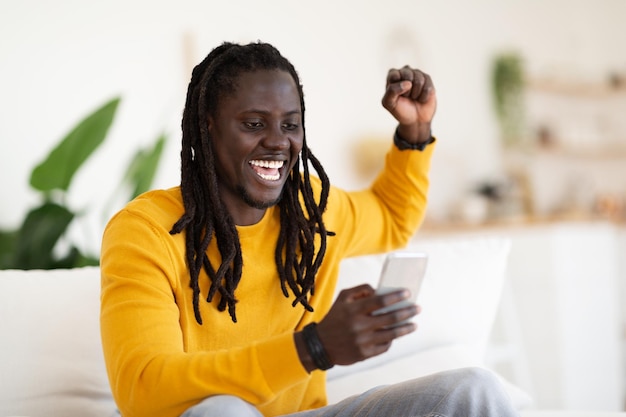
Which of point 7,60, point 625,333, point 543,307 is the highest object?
point 7,60

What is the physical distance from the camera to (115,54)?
298cm

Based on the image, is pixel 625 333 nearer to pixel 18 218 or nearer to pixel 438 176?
pixel 438 176

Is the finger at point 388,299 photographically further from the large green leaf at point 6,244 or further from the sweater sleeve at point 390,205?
the large green leaf at point 6,244

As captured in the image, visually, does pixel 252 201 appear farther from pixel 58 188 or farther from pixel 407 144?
pixel 58 188

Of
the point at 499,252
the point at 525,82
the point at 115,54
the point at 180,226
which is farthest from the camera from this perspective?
the point at 525,82

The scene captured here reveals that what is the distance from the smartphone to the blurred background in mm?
1531

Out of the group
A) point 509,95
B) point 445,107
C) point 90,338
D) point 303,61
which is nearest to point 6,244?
point 90,338

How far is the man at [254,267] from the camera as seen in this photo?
118 centimetres

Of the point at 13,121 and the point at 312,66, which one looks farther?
the point at 312,66

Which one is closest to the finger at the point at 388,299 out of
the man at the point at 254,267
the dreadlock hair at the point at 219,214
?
the man at the point at 254,267

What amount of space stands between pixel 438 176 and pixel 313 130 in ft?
3.03

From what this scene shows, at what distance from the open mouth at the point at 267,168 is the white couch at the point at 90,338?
49cm

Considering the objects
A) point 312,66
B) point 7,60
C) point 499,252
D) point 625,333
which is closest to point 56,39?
point 7,60

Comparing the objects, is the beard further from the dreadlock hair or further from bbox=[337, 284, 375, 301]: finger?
bbox=[337, 284, 375, 301]: finger
